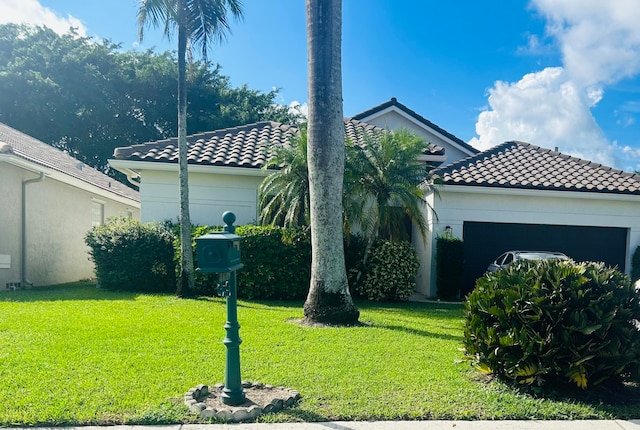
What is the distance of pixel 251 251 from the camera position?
10.2 metres

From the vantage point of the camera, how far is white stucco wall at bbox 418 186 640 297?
12.3 m

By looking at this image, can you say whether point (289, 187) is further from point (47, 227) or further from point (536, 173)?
point (47, 227)

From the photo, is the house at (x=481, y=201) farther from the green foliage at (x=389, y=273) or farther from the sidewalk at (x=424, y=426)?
Answer: the sidewalk at (x=424, y=426)

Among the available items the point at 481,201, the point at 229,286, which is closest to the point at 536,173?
the point at 481,201

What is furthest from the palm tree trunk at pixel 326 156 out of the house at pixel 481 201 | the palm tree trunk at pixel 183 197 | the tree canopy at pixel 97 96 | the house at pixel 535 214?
the tree canopy at pixel 97 96

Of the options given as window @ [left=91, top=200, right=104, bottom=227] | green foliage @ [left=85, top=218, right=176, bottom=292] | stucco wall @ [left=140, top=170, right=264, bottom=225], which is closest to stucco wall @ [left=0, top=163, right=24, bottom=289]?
green foliage @ [left=85, top=218, right=176, bottom=292]

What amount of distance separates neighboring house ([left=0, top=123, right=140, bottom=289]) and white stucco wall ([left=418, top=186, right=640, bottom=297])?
12.2 meters

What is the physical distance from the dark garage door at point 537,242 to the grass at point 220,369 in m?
5.20

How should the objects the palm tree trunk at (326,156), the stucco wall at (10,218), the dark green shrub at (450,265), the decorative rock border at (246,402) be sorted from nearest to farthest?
the decorative rock border at (246,402) < the palm tree trunk at (326,156) < the stucco wall at (10,218) < the dark green shrub at (450,265)

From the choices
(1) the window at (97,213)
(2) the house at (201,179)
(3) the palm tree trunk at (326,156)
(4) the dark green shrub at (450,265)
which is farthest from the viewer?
(1) the window at (97,213)

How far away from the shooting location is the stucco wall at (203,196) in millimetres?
12102

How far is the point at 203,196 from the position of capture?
12305mm

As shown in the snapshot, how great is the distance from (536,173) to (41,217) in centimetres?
1623

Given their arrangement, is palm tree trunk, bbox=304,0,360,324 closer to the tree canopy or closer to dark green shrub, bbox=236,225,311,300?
dark green shrub, bbox=236,225,311,300
